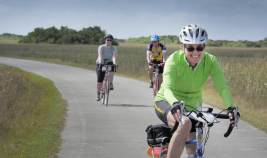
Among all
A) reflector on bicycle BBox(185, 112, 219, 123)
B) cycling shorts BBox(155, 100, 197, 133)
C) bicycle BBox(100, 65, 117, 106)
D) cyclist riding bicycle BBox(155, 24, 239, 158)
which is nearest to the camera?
reflector on bicycle BBox(185, 112, 219, 123)

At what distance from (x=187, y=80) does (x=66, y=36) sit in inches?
4480

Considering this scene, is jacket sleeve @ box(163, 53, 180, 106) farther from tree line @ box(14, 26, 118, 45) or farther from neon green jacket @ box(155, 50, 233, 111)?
tree line @ box(14, 26, 118, 45)

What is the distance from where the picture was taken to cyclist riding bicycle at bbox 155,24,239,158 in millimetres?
4203

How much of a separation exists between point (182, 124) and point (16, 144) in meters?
5.15

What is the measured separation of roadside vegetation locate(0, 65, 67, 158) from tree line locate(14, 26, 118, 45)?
98.6 metres

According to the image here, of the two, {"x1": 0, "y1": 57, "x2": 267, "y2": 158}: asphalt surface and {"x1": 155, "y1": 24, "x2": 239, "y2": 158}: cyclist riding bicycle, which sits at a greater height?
{"x1": 155, "y1": 24, "x2": 239, "y2": 158}: cyclist riding bicycle

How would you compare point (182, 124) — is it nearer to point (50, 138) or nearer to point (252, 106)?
point (50, 138)

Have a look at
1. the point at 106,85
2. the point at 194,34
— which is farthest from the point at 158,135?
the point at 106,85

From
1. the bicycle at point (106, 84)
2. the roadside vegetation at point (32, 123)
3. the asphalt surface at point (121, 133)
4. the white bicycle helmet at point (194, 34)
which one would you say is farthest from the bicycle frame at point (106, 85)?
the white bicycle helmet at point (194, 34)

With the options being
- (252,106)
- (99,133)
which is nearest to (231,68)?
(252,106)

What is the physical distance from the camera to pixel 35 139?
8703mm

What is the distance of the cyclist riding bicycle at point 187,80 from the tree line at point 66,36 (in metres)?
111

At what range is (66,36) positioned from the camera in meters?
117

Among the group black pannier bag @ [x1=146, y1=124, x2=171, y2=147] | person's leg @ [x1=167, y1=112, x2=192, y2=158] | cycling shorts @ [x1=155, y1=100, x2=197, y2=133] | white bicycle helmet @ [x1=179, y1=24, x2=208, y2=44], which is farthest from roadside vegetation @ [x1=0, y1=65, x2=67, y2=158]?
white bicycle helmet @ [x1=179, y1=24, x2=208, y2=44]
